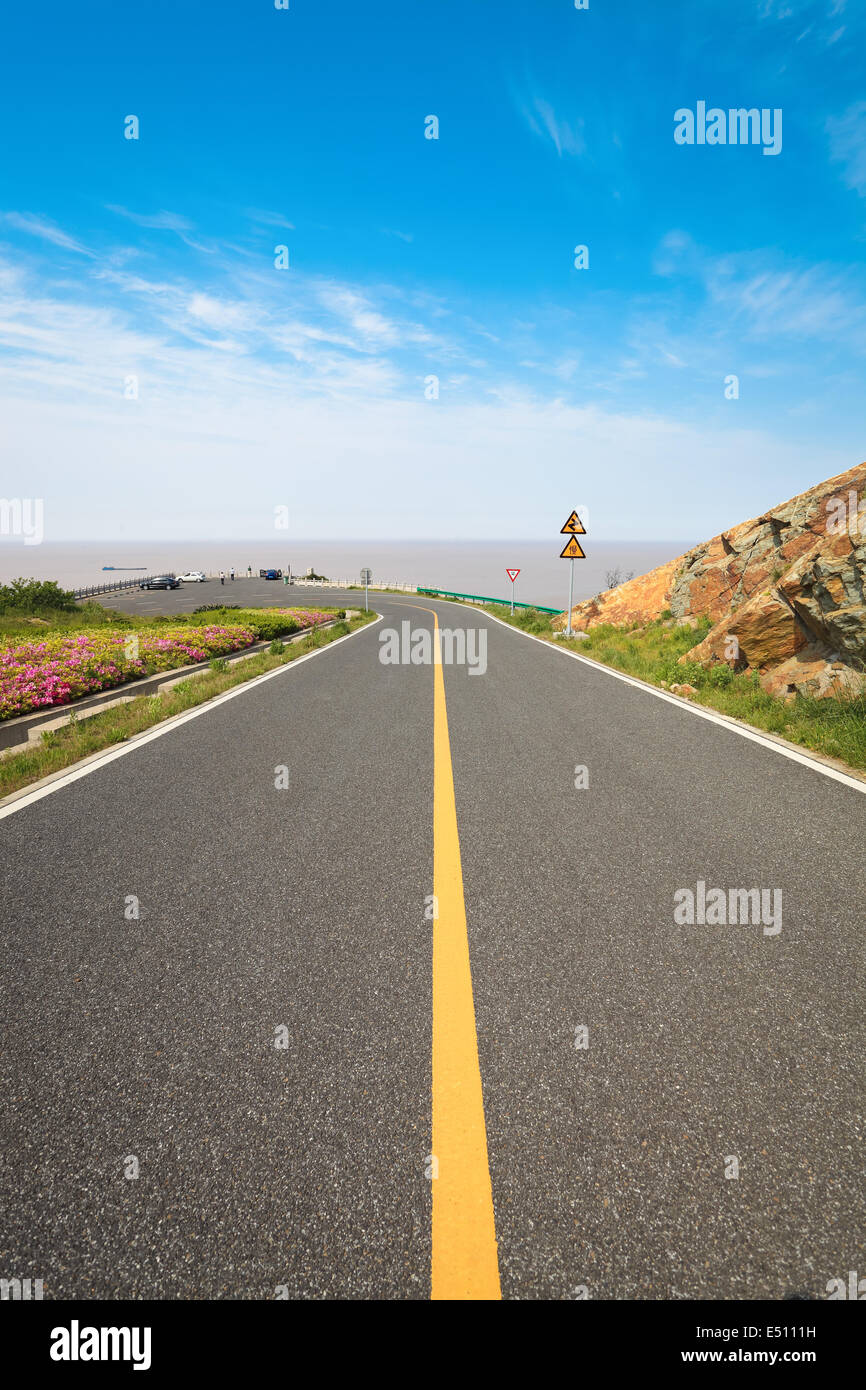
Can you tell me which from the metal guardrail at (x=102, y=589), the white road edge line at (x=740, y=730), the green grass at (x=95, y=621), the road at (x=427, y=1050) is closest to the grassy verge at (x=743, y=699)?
the white road edge line at (x=740, y=730)

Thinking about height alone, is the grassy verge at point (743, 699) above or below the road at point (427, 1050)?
above

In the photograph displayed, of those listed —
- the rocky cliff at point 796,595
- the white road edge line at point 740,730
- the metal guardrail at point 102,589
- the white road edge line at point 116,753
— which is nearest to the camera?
the white road edge line at point 116,753

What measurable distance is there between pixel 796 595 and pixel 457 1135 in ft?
29.5

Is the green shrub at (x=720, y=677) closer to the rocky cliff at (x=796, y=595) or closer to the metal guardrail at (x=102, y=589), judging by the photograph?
the rocky cliff at (x=796, y=595)

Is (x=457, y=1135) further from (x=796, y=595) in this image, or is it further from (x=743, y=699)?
A: (x=796, y=595)

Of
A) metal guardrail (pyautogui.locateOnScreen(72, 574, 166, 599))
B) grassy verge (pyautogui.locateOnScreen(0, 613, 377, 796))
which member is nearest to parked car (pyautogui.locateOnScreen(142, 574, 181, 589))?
metal guardrail (pyautogui.locateOnScreen(72, 574, 166, 599))

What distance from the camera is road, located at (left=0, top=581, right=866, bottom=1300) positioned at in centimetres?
162

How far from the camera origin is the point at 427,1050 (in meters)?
2.27

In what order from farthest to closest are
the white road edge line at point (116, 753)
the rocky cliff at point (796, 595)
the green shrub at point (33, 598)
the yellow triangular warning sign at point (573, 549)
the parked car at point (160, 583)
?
the parked car at point (160, 583) < the green shrub at point (33, 598) < the yellow triangular warning sign at point (573, 549) < the rocky cliff at point (796, 595) < the white road edge line at point (116, 753)

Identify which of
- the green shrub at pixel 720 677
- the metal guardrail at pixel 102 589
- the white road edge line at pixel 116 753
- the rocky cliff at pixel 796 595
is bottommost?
the white road edge line at pixel 116 753

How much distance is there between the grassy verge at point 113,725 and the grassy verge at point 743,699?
7.54m

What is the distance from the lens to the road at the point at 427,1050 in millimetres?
1624

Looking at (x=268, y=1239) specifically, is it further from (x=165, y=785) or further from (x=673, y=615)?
(x=673, y=615)
